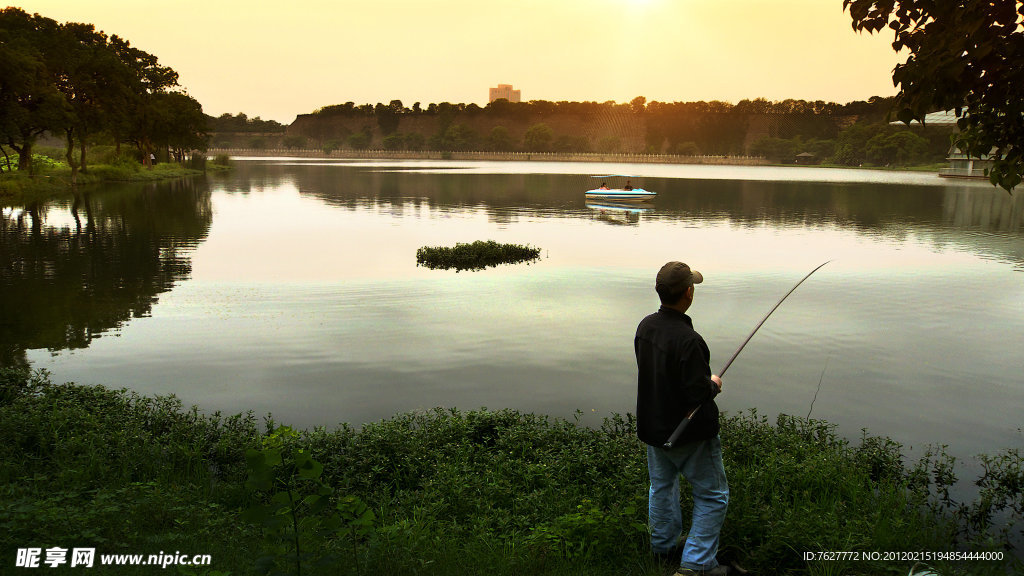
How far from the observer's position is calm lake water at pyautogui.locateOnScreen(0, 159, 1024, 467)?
1074 centimetres

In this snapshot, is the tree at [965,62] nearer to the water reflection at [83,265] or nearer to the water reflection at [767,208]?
the water reflection at [83,265]

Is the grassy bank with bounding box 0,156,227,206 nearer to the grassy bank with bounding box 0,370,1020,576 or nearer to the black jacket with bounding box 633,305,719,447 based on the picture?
the grassy bank with bounding box 0,370,1020,576

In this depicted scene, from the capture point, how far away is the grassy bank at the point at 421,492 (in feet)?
17.2

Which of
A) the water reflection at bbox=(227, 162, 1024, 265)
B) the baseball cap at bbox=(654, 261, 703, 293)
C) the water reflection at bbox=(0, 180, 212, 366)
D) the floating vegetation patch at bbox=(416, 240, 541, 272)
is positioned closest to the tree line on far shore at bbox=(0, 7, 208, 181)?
the water reflection at bbox=(0, 180, 212, 366)

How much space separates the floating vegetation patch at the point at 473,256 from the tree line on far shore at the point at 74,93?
33.4 metres

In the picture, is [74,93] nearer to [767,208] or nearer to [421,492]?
[767,208]

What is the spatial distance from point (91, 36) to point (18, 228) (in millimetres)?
50476

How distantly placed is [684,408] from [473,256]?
1865 cm

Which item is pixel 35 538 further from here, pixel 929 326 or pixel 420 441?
pixel 929 326

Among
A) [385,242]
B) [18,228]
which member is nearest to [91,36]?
[18,228]

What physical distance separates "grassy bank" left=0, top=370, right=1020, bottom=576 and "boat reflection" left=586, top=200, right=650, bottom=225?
29.4m

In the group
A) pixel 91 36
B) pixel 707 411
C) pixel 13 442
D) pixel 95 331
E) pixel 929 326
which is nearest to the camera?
pixel 707 411

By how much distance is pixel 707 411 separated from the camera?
5.08 meters

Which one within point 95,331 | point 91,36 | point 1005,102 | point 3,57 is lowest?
point 95,331
